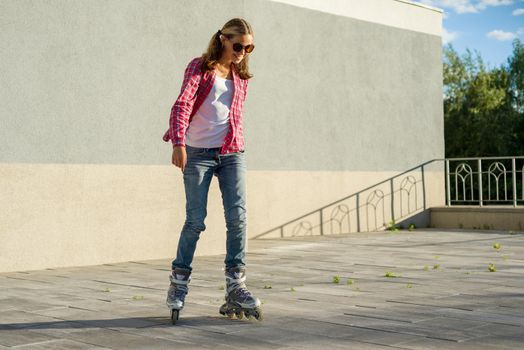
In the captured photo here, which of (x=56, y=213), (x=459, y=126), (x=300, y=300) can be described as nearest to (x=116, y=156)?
(x=56, y=213)

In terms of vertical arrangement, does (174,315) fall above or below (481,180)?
below

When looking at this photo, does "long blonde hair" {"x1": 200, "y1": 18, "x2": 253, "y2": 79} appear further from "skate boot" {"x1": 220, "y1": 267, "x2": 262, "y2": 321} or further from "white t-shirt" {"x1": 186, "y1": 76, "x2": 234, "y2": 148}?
"skate boot" {"x1": 220, "y1": 267, "x2": 262, "y2": 321}

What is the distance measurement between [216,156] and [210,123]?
0.19 meters

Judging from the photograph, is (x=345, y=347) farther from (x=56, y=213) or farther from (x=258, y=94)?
(x=258, y=94)

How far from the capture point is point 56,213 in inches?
298

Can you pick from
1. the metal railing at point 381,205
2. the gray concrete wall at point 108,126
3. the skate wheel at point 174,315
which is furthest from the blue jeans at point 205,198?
the metal railing at point 381,205

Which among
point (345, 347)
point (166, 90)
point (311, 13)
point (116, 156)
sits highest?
point (311, 13)

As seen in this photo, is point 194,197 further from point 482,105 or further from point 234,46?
point 482,105

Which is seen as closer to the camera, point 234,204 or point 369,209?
point 234,204

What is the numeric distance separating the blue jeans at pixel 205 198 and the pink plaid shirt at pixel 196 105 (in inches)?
3.5

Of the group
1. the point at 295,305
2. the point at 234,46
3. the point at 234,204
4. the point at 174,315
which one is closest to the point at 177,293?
the point at 174,315

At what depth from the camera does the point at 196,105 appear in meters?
4.29

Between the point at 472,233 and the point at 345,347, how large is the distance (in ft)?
29.1

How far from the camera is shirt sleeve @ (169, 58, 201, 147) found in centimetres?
411
